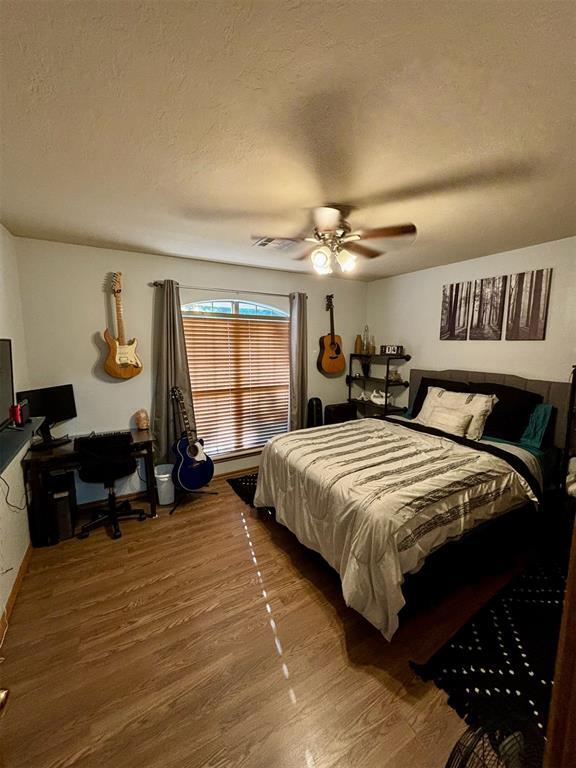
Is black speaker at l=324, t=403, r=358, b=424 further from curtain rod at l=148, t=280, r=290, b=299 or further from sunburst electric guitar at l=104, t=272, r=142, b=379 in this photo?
sunburst electric guitar at l=104, t=272, r=142, b=379

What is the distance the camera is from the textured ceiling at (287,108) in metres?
0.83

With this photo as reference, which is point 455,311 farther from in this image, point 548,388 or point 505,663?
point 505,663

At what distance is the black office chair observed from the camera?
2.50 metres

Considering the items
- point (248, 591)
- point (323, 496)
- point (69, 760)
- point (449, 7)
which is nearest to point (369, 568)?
point (323, 496)

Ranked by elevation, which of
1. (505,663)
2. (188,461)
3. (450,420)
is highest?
(450,420)

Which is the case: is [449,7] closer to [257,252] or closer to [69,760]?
[257,252]

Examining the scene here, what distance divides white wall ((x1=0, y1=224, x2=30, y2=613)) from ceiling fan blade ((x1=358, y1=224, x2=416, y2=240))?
251 cm

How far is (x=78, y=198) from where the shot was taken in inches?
73.4

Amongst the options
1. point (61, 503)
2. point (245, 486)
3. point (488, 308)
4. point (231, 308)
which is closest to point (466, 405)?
point (488, 308)

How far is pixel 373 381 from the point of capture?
14.2ft

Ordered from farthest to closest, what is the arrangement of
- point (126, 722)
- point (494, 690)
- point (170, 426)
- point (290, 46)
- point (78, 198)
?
point (170, 426), point (78, 198), point (494, 690), point (126, 722), point (290, 46)

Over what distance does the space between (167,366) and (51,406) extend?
102 centimetres

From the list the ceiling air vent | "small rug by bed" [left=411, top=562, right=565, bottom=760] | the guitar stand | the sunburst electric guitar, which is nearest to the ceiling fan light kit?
the ceiling air vent

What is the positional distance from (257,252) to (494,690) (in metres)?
3.35
